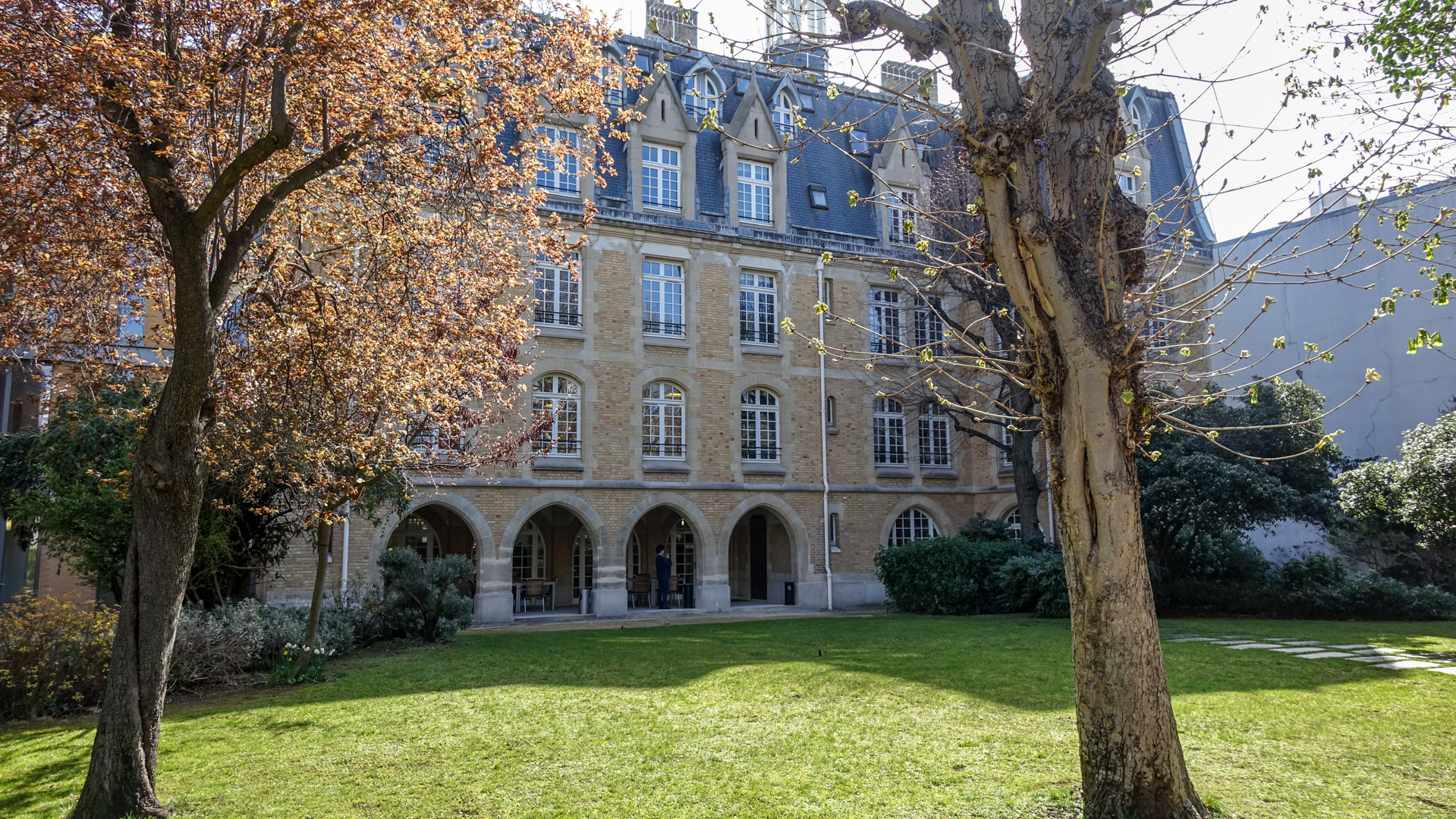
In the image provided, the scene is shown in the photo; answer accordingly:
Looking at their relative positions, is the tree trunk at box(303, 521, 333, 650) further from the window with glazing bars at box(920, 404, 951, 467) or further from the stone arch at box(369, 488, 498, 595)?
the window with glazing bars at box(920, 404, 951, 467)

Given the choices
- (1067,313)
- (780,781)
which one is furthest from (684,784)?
(1067,313)

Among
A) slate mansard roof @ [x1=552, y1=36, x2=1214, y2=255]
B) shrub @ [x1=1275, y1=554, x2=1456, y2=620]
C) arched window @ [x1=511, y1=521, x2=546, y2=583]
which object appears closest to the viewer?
shrub @ [x1=1275, y1=554, x2=1456, y2=620]

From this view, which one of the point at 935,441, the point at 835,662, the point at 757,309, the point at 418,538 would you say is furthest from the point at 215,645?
the point at 935,441

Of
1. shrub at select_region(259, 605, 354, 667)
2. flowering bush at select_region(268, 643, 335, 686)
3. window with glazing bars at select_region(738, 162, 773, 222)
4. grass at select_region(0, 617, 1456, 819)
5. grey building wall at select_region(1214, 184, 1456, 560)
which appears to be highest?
window with glazing bars at select_region(738, 162, 773, 222)

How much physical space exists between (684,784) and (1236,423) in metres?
15.9

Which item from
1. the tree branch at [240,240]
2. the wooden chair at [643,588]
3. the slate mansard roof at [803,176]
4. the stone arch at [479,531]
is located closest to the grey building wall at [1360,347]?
the slate mansard roof at [803,176]

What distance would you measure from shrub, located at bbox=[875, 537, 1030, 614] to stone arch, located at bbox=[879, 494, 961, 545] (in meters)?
3.64

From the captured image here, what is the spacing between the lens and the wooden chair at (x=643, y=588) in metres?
23.7

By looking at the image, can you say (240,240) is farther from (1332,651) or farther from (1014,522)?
(1014,522)

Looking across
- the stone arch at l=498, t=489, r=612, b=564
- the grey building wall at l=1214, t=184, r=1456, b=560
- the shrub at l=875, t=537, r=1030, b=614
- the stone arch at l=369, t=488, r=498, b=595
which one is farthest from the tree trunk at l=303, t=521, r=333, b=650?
the grey building wall at l=1214, t=184, r=1456, b=560

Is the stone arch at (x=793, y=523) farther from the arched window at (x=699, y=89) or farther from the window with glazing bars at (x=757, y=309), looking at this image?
the arched window at (x=699, y=89)

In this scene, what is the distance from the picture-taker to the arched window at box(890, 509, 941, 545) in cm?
2541

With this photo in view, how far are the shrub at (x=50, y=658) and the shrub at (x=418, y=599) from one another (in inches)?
190

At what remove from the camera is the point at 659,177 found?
2323cm
